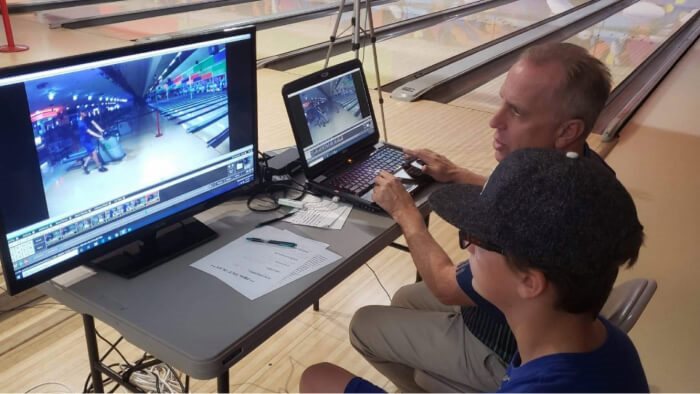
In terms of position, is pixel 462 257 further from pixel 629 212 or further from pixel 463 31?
pixel 463 31

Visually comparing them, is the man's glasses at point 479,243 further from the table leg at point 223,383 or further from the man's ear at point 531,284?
the table leg at point 223,383

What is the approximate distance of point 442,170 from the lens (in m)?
1.81

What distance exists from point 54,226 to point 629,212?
102cm

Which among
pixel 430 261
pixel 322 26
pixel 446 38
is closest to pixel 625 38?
pixel 446 38

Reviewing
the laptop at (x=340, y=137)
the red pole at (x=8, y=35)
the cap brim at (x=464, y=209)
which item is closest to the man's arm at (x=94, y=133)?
the laptop at (x=340, y=137)

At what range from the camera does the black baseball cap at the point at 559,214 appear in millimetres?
846

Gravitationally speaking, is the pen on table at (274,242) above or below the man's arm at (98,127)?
below

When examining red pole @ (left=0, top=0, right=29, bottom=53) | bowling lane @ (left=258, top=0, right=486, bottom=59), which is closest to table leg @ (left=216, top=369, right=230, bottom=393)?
bowling lane @ (left=258, top=0, right=486, bottom=59)

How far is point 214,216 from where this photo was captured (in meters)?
1.55

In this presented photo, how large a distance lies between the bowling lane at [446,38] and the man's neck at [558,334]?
12.3 ft

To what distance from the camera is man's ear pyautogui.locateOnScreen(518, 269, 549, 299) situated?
90 centimetres

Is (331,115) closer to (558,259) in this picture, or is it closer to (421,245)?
(421,245)

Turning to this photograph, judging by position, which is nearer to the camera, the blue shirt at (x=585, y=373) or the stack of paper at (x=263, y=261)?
the blue shirt at (x=585, y=373)

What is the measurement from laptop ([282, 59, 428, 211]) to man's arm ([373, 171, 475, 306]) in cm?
5
